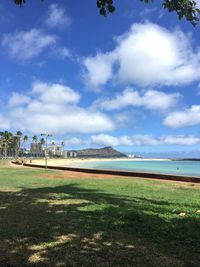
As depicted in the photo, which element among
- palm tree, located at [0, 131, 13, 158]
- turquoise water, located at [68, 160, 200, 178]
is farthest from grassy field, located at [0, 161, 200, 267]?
palm tree, located at [0, 131, 13, 158]

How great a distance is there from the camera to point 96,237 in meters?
7.11

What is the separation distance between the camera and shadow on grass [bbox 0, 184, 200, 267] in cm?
576

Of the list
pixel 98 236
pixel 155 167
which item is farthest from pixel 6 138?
pixel 98 236

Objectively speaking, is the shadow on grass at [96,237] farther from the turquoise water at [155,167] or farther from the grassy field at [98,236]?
the turquoise water at [155,167]

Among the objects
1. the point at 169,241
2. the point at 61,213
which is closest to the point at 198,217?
the point at 169,241

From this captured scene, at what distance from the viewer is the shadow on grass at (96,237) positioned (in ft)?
18.9

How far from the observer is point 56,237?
7.11 m

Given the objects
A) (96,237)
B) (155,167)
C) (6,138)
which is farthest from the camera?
(6,138)

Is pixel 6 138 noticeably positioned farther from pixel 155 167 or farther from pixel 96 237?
pixel 96 237

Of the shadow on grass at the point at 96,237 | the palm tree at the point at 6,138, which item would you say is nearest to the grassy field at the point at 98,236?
the shadow on grass at the point at 96,237

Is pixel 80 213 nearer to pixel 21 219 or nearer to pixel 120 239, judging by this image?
pixel 21 219

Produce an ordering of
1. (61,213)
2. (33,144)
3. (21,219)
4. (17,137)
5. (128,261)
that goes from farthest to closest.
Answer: (33,144), (17,137), (61,213), (21,219), (128,261)

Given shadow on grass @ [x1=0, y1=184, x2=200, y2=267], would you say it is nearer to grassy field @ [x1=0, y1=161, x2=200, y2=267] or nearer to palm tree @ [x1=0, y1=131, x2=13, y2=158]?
grassy field @ [x1=0, y1=161, x2=200, y2=267]

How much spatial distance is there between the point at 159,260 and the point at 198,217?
415cm
